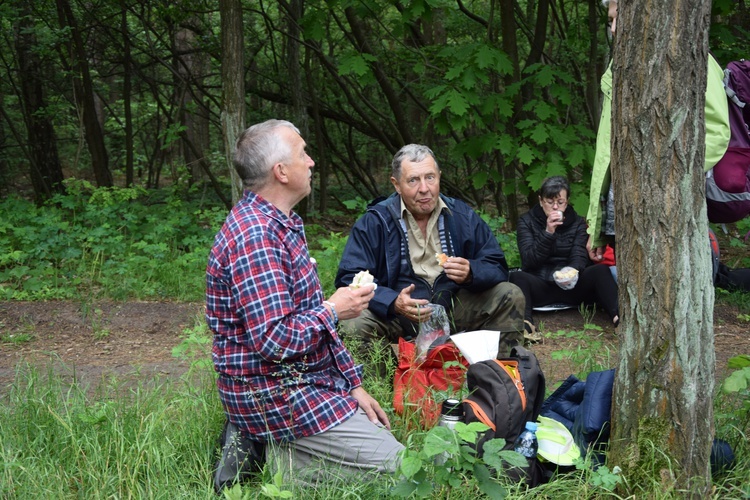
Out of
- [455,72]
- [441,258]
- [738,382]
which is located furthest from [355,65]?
[738,382]

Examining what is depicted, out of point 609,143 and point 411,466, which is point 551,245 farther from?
point 411,466

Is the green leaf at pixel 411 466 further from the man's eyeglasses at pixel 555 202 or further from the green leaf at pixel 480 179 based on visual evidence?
the green leaf at pixel 480 179

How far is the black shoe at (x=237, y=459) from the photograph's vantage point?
2.85 meters

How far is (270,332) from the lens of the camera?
265cm

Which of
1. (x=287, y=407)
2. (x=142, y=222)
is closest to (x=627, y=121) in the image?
(x=287, y=407)

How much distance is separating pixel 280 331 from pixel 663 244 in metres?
1.35

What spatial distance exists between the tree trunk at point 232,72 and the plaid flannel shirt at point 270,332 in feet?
13.0

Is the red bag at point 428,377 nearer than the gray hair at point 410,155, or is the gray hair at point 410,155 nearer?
the red bag at point 428,377

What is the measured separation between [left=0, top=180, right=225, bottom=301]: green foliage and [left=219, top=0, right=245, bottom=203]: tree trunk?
0.97 meters

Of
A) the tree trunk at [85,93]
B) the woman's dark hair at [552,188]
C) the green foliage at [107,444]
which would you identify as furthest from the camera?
the tree trunk at [85,93]

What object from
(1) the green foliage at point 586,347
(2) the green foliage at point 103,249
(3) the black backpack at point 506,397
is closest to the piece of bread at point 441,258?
(1) the green foliage at point 586,347

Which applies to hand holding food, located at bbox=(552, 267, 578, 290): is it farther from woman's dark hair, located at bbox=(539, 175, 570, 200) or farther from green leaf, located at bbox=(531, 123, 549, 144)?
green leaf, located at bbox=(531, 123, 549, 144)

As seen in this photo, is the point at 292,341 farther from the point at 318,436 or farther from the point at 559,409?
the point at 559,409

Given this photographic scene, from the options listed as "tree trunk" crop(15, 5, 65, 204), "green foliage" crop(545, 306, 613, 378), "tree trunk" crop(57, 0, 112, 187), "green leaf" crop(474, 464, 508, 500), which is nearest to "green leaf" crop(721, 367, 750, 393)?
"green leaf" crop(474, 464, 508, 500)
